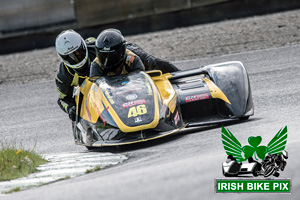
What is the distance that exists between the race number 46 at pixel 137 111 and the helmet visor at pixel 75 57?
1.80 meters

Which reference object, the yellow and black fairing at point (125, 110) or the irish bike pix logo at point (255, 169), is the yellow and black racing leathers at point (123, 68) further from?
the irish bike pix logo at point (255, 169)

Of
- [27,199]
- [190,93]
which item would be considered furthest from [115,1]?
[27,199]

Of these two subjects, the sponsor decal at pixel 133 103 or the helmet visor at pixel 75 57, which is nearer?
the sponsor decal at pixel 133 103

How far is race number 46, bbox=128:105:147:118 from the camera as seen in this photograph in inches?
257

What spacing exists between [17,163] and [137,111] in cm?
136

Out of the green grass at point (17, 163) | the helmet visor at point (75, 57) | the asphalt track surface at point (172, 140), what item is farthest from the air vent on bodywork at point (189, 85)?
the green grass at point (17, 163)

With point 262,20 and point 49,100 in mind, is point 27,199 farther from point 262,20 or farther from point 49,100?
point 262,20

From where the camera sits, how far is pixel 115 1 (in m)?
15.0

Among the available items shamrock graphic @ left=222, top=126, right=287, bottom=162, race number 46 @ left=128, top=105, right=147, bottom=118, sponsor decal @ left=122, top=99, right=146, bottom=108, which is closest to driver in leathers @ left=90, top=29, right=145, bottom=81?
sponsor decal @ left=122, top=99, right=146, bottom=108

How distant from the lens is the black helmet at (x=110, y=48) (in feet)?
23.8

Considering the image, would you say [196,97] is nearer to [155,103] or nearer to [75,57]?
[155,103]

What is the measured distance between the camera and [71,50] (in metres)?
8.00

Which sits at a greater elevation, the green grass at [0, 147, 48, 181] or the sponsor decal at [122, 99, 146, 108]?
the sponsor decal at [122, 99, 146, 108]

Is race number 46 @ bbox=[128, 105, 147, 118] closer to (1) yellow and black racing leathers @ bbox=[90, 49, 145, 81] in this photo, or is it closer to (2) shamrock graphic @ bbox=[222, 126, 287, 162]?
(1) yellow and black racing leathers @ bbox=[90, 49, 145, 81]
